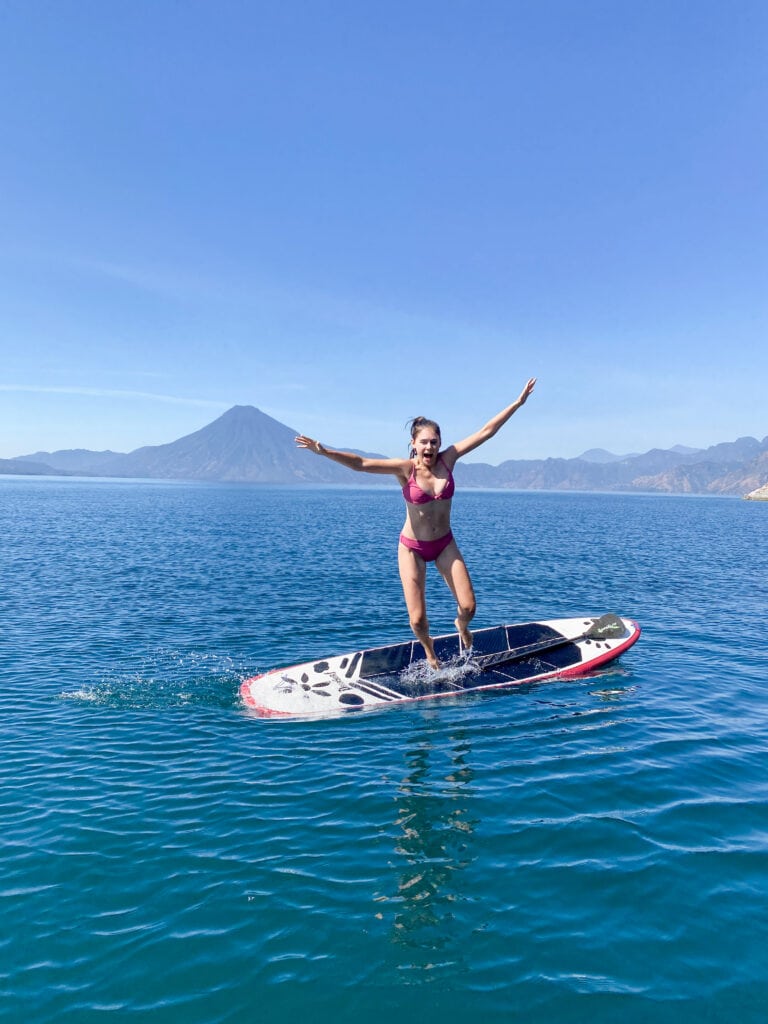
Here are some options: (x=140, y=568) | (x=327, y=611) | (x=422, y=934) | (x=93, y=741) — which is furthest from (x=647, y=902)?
(x=140, y=568)

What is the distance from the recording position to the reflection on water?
240 inches

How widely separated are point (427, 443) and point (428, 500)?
110 centimetres

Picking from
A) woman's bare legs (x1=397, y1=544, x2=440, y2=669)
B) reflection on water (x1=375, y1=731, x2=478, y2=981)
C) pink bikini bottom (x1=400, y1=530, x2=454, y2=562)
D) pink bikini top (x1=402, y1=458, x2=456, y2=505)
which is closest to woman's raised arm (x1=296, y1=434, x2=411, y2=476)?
pink bikini top (x1=402, y1=458, x2=456, y2=505)

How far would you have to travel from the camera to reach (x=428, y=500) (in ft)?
36.3

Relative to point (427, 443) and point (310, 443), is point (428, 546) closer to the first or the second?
point (427, 443)

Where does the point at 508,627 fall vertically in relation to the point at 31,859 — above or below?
above

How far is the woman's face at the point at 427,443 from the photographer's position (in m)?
10.7

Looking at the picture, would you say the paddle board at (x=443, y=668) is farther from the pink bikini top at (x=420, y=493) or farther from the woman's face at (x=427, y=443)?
the woman's face at (x=427, y=443)

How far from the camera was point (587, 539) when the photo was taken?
65688 millimetres

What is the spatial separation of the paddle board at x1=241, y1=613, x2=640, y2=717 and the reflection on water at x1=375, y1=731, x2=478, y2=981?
2967 mm

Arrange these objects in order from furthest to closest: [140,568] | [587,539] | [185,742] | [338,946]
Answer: [587,539], [140,568], [185,742], [338,946]

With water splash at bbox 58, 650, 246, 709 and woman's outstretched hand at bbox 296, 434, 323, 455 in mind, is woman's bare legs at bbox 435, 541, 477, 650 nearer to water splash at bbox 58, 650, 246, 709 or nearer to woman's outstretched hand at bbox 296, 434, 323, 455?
woman's outstretched hand at bbox 296, 434, 323, 455

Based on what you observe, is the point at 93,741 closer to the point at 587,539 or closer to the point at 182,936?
the point at 182,936

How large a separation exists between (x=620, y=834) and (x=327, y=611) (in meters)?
18.7
